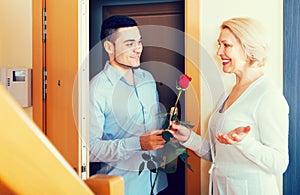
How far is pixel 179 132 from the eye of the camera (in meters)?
1.80

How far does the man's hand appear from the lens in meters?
1.84

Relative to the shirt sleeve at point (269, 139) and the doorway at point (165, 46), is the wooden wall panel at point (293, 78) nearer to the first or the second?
the shirt sleeve at point (269, 139)

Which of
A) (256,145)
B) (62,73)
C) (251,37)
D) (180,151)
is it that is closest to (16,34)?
(62,73)

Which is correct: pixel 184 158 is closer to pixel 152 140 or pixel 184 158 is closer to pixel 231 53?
pixel 152 140

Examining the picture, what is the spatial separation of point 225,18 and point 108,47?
1.77ft

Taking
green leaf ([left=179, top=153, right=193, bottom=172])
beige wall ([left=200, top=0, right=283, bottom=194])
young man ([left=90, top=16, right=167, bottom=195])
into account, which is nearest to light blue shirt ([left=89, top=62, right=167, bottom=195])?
young man ([left=90, top=16, right=167, bottom=195])

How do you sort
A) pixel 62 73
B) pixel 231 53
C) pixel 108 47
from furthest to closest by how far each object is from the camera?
pixel 62 73 → pixel 108 47 → pixel 231 53

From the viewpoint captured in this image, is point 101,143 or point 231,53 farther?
→ point 101,143

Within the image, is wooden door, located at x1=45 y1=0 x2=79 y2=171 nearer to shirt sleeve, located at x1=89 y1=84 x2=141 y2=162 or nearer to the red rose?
shirt sleeve, located at x1=89 y1=84 x2=141 y2=162

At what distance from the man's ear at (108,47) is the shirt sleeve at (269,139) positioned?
70cm

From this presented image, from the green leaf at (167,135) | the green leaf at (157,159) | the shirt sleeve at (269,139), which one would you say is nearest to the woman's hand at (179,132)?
the green leaf at (167,135)

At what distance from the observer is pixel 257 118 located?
5.28ft

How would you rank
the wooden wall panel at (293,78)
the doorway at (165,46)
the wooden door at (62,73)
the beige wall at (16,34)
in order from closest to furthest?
the wooden wall panel at (293,78) < the doorway at (165,46) < the wooden door at (62,73) < the beige wall at (16,34)

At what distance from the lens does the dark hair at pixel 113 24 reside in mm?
1896
